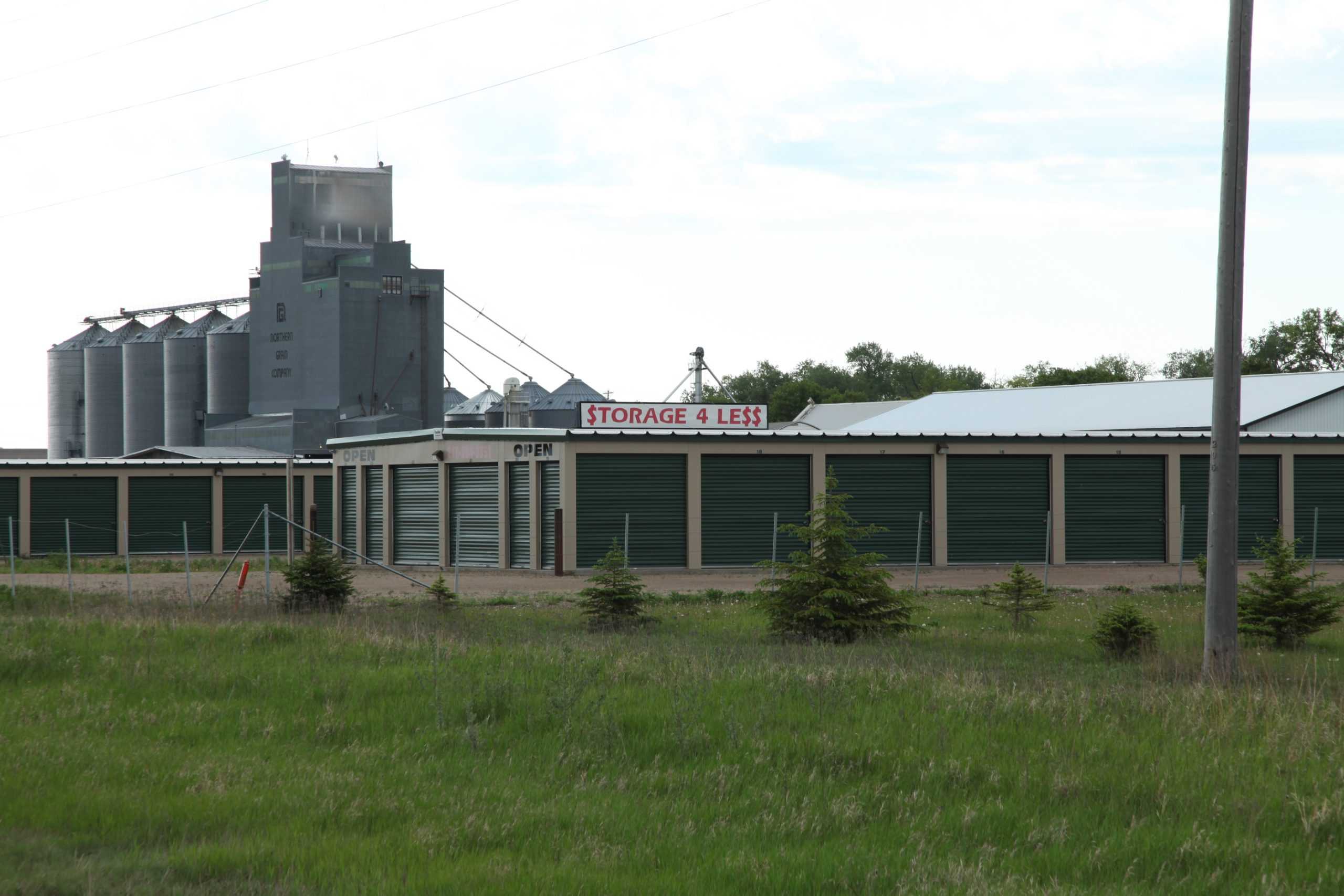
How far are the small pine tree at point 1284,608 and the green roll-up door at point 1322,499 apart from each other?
76.5 feet

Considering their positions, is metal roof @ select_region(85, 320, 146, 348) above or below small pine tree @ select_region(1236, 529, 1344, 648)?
above

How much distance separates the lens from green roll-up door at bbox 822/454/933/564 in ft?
126

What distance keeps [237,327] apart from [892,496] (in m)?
59.4

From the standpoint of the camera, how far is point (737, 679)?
1300 cm

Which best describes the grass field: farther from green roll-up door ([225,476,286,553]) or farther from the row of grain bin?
the row of grain bin

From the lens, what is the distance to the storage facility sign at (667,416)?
42469mm

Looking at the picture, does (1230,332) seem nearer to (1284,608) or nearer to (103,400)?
(1284,608)

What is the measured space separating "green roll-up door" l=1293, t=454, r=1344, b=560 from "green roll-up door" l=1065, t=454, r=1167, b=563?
4.36 m

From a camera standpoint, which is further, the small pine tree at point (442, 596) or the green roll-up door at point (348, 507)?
the green roll-up door at point (348, 507)

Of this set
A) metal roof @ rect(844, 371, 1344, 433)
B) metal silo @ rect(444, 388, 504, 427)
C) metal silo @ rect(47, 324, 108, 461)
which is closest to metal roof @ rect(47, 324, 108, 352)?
metal silo @ rect(47, 324, 108, 461)

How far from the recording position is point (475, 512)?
129 ft

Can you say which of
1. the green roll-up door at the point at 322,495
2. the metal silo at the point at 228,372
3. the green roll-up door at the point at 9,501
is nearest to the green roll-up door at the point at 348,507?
the green roll-up door at the point at 322,495

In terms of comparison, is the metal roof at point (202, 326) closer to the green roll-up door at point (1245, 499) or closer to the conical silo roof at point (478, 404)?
the conical silo roof at point (478, 404)

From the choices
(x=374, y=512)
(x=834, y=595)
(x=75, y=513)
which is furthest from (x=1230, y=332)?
(x=75, y=513)
